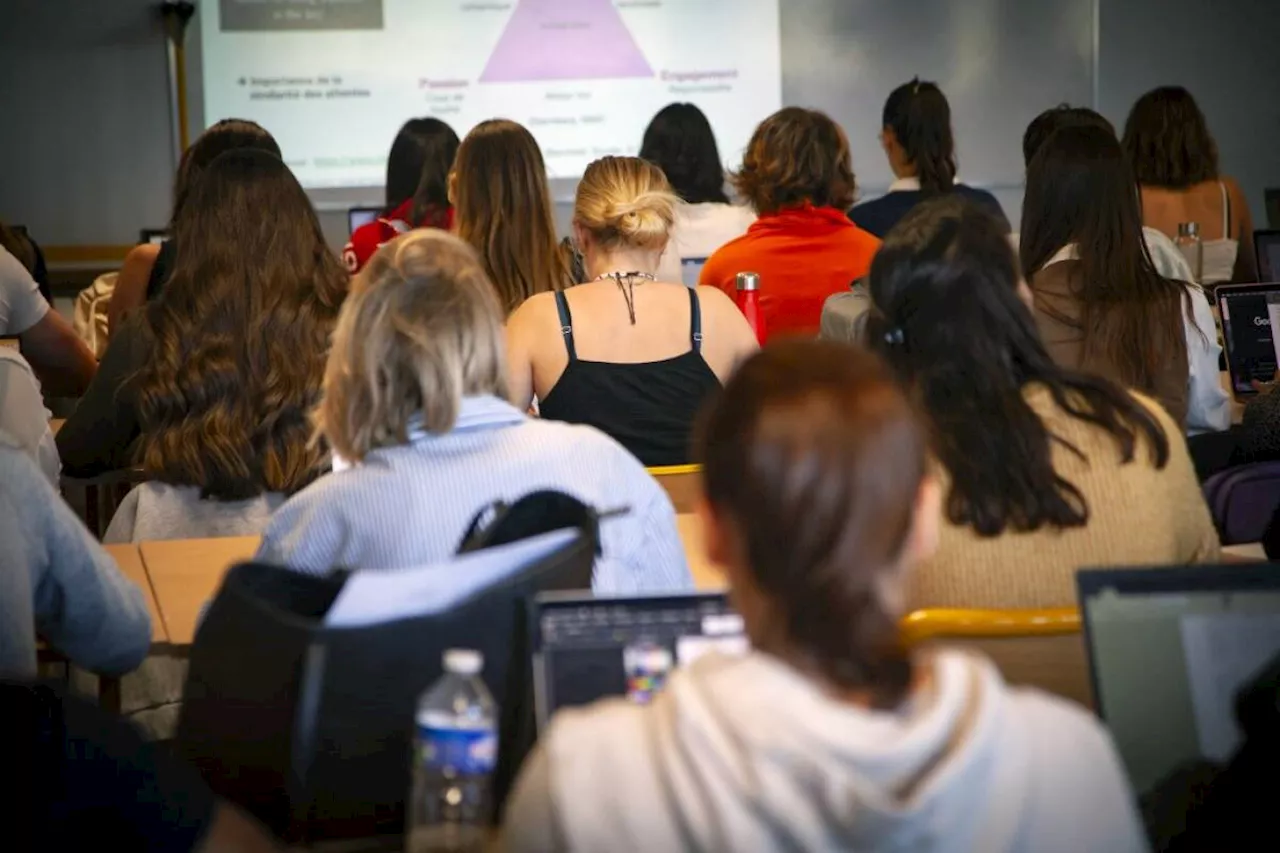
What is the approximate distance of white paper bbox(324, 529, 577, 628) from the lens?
155cm

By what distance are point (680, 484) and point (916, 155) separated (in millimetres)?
2870

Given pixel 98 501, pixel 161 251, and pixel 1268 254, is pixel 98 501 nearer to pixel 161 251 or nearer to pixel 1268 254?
pixel 161 251

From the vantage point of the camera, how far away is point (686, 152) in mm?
5336

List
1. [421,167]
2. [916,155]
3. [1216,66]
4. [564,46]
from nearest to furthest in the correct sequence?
1. [421,167]
2. [916,155]
3. [564,46]
4. [1216,66]

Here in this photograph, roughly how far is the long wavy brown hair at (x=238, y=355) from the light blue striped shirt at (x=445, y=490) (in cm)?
102

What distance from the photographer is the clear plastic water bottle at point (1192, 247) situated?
17.4ft

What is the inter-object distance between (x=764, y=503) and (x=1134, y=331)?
252 centimetres

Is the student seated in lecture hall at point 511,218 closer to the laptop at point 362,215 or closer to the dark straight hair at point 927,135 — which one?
the dark straight hair at point 927,135

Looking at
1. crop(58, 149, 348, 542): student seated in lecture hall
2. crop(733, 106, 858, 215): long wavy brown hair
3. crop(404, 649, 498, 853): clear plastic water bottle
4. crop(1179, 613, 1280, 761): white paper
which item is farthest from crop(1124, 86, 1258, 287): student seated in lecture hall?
Result: crop(404, 649, 498, 853): clear plastic water bottle

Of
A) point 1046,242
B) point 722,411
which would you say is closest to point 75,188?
point 1046,242

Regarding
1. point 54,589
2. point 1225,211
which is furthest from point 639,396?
point 1225,211

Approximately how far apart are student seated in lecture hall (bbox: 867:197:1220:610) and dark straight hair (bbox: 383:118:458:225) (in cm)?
283

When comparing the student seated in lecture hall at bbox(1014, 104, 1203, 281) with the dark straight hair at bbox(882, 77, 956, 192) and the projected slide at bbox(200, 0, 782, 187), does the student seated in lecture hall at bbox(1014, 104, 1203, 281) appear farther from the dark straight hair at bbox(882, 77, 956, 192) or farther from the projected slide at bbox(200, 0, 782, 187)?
the projected slide at bbox(200, 0, 782, 187)

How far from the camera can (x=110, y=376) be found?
10.9ft
